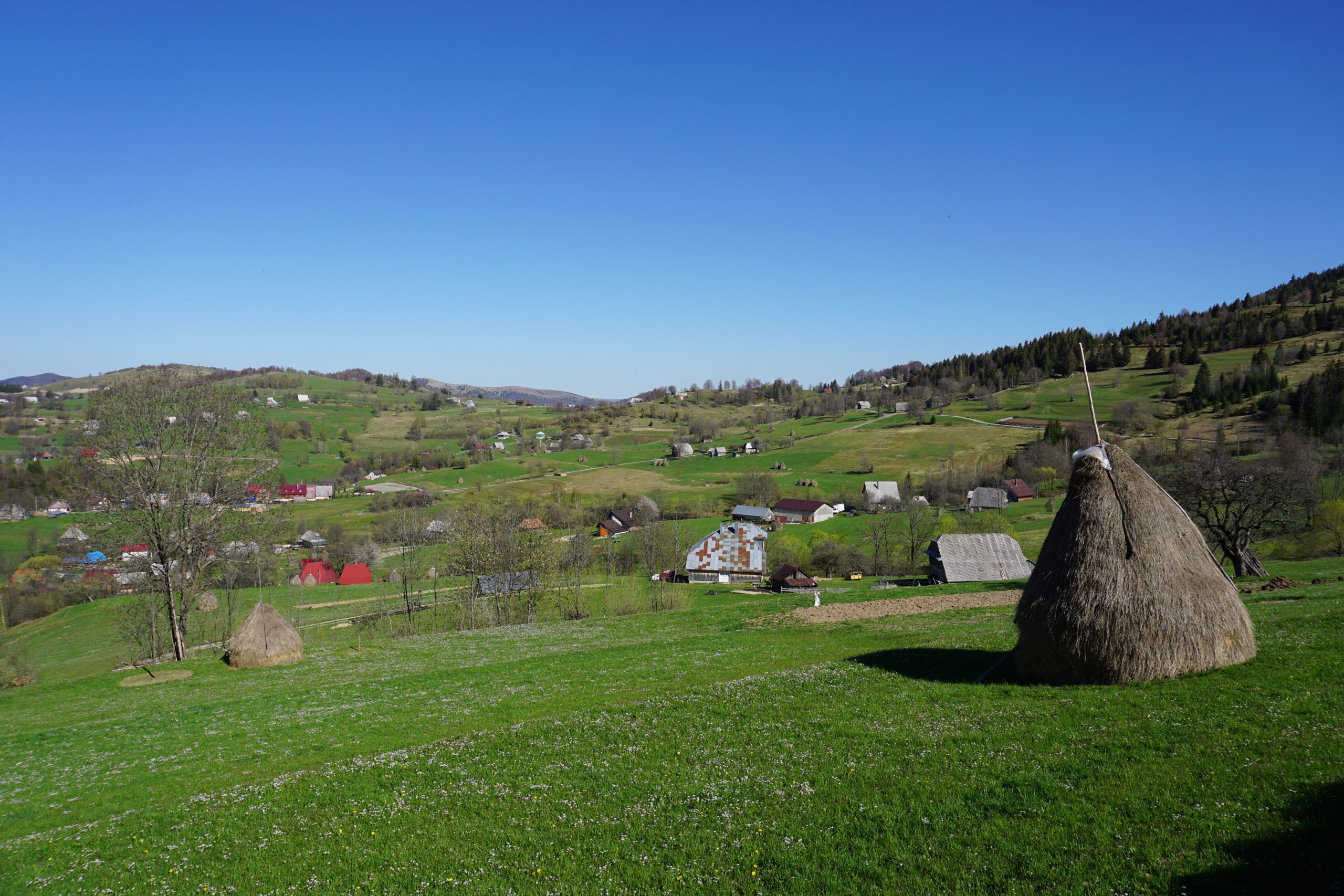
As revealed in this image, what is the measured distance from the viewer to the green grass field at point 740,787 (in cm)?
867

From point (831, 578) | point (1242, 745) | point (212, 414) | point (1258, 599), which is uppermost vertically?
point (212, 414)

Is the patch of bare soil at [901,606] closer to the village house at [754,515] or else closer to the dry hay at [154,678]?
the dry hay at [154,678]

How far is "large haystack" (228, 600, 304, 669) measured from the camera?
33219mm

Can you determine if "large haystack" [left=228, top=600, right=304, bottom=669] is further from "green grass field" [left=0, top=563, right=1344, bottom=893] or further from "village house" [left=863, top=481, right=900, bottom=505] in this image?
"village house" [left=863, top=481, right=900, bottom=505]

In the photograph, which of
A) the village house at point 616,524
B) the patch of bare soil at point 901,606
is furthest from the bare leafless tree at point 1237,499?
the village house at point 616,524

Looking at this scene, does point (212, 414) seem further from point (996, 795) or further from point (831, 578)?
point (831, 578)

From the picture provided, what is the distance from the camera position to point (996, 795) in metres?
10.1

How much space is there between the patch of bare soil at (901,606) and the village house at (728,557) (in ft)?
139

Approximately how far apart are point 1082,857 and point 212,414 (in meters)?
41.8

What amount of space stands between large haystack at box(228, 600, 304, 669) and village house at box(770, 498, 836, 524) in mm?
94921

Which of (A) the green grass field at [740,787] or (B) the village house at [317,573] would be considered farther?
(B) the village house at [317,573]

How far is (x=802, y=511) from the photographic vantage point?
12419 centimetres

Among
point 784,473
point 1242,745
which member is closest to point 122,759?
point 1242,745

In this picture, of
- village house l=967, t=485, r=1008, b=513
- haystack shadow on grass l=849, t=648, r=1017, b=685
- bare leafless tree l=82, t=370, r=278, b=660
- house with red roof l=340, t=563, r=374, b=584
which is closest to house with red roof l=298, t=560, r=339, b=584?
house with red roof l=340, t=563, r=374, b=584
